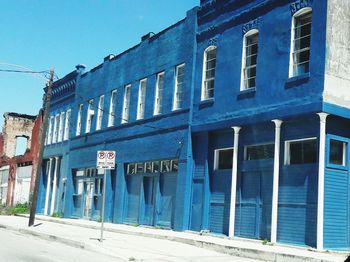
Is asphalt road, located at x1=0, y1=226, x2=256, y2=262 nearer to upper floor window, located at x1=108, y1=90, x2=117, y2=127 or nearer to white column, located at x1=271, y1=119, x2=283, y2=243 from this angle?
white column, located at x1=271, y1=119, x2=283, y2=243

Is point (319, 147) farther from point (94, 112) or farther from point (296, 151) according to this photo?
point (94, 112)

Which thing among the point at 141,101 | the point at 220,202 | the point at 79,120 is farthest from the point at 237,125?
the point at 79,120

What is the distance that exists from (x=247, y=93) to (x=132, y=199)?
881 cm

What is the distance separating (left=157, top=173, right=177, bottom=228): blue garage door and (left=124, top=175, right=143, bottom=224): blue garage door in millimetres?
1744

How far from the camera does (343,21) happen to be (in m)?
15.2

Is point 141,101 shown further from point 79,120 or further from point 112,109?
point 79,120

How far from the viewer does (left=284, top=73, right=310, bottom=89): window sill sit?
14986mm

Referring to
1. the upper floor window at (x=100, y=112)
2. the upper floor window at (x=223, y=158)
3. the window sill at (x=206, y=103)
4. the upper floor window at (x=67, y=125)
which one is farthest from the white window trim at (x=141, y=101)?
the upper floor window at (x=67, y=125)

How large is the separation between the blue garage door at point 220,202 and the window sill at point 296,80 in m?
3.80

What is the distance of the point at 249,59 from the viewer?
17.7m

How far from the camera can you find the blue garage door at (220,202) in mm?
17547

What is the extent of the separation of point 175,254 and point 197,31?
9626mm

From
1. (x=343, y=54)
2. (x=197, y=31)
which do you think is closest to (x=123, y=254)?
(x=343, y=54)

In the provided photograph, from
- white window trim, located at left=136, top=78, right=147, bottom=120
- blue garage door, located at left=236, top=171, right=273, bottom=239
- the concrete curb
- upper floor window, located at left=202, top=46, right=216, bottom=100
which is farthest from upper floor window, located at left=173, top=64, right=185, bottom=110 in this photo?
the concrete curb
